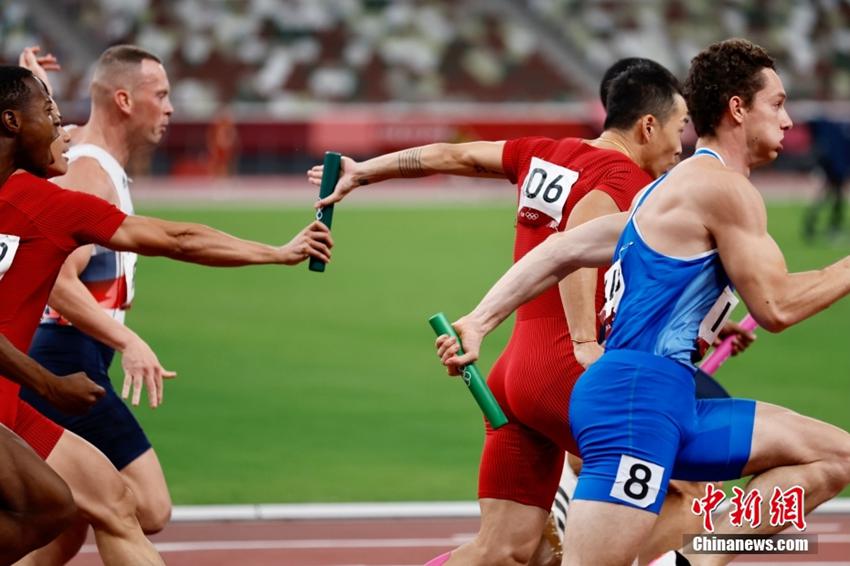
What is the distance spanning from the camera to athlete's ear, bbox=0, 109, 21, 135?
5234 mm

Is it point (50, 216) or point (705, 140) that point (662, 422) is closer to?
point (705, 140)

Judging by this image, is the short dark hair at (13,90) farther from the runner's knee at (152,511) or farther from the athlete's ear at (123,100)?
the runner's knee at (152,511)

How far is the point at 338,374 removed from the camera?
13.3 m

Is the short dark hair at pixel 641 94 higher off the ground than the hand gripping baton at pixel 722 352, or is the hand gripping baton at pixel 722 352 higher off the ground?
the short dark hair at pixel 641 94

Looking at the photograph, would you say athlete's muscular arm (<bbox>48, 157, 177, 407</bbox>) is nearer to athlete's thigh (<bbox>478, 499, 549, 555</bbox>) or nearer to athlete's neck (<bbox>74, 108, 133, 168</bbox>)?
athlete's neck (<bbox>74, 108, 133, 168</bbox>)

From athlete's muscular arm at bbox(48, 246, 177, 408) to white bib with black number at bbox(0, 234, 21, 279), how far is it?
66 centimetres

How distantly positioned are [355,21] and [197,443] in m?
33.9

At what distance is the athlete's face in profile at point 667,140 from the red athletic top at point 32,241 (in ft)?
7.64

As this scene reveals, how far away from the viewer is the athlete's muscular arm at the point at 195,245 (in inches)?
212

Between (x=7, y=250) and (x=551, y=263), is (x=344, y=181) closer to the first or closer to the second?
(x=551, y=263)

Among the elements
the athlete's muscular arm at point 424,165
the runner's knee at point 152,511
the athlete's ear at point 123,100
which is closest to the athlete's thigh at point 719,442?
the athlete's muscular arm at point 424,165

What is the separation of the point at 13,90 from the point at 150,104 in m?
1.95

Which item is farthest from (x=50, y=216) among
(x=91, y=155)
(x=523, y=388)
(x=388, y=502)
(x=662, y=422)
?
(x=388, y=502)

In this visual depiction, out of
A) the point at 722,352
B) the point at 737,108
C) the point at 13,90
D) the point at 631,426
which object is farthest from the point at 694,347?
the point at 13,90
